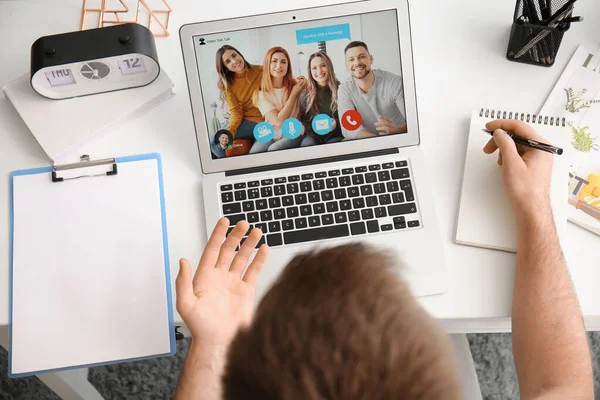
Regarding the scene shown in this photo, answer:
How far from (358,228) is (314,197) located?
0.09 m

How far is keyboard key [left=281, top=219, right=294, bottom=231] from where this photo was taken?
0.87 meters

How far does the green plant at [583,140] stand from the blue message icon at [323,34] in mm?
419

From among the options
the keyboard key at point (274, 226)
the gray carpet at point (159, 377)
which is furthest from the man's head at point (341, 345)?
the gray carpet at point (159, 377)

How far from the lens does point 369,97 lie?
0.88 m

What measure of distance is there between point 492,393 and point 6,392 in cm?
129

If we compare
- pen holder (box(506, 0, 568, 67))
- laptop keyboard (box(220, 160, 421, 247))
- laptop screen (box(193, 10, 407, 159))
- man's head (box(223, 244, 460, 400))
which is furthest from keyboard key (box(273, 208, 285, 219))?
pen holder (box(506, 0, 568, 67))

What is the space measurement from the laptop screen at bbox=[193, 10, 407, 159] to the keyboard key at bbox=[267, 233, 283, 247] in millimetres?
146

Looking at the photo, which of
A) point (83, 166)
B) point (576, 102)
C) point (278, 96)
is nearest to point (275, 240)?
point (278, 96)

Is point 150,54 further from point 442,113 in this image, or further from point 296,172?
point 442,113

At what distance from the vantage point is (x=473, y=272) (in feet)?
2.78

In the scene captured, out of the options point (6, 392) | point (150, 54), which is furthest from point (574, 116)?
point (6, 392)

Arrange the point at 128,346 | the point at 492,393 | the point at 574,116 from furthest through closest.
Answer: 1. the point at 492,393
2. the point at 574,116
3. the point at 128,346

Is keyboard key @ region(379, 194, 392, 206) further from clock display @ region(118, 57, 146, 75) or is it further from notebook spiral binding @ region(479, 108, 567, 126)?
clock display @ region(118, 57, 146, 75)

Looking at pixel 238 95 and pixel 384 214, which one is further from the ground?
pixel 238 95
